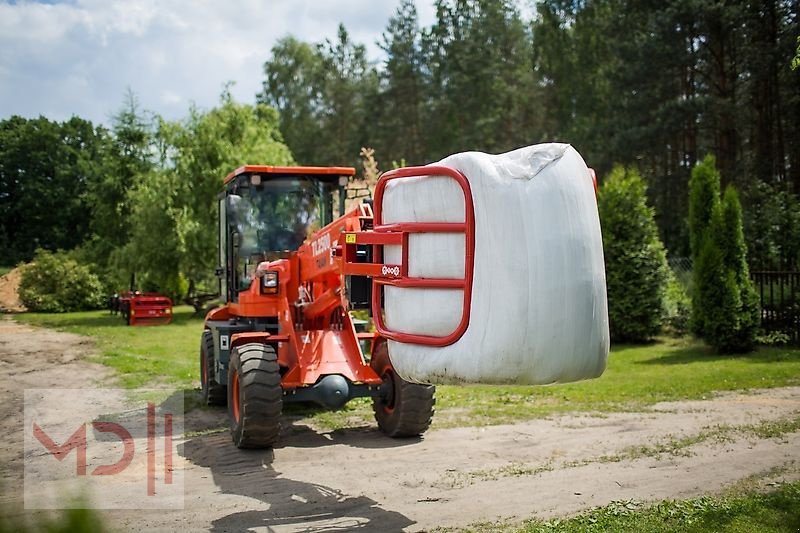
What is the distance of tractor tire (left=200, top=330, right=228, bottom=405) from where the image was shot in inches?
406

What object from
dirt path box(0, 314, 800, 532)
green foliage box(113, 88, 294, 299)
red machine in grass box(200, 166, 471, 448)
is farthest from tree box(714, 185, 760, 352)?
green foliage box(113, 88, 294, 299)

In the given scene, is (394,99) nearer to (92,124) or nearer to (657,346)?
(92,124)

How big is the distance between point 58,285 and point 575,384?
16.6 m

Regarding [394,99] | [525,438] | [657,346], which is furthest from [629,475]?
[394,99]

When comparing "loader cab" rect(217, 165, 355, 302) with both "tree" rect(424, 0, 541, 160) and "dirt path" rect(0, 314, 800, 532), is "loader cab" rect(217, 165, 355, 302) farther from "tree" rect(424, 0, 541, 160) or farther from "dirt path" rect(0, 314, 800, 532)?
"tree" rect(424, 0, 541, 160)

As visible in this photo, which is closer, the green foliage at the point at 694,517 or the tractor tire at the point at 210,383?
the green foliage at the point at 694,517

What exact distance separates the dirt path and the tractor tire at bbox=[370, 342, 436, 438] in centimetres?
16

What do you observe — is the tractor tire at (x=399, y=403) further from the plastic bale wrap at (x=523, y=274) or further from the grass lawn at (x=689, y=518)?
the plastic bale wrap at (x=523, y=274)

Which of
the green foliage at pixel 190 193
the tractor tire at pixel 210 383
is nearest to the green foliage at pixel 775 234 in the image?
the tractor tire at pixel 210 383

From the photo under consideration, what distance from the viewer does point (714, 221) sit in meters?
15.6

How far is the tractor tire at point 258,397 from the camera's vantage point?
7484 millimetres

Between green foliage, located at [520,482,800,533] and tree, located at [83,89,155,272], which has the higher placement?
tree, located at [83,89,155,272]

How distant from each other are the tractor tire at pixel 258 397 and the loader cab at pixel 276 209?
1.95 metres

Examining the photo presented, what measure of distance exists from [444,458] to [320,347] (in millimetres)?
1759
